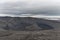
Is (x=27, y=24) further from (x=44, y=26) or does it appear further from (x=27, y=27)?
(x=44, y=26)

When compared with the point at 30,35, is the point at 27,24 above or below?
above

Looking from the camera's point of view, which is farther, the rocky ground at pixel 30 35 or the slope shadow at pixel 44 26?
the slope shadow at pixel 44 26

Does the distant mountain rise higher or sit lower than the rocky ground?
higher

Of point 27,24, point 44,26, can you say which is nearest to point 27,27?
point 27,24

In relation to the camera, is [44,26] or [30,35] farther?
[44,26]

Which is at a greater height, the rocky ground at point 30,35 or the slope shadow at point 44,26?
the slope shadow at point 44,26

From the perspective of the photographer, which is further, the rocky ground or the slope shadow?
the slope shadow

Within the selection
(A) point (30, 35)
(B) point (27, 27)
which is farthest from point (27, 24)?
(A) point (30, 35)
